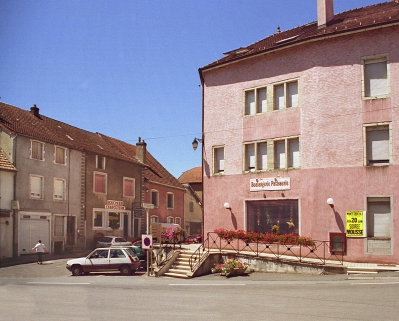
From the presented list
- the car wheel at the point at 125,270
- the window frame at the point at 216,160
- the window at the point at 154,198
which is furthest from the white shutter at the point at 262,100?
the window at the point at 154,198

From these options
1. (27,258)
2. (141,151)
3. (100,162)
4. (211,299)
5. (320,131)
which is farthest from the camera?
(141,151)

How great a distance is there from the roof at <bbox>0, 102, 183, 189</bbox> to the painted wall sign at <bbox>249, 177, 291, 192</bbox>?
647 inches

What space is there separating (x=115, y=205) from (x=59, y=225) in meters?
6.75

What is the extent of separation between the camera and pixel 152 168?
5147 cm

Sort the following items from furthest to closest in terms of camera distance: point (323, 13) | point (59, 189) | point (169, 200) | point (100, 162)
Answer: point (169, 200) < point (100, 162) < point (59, 189) < point (323, 13)

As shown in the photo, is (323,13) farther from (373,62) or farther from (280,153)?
(280,153)

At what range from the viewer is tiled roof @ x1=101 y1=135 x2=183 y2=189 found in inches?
1908

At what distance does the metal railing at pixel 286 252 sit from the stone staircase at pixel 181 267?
0.34 meters

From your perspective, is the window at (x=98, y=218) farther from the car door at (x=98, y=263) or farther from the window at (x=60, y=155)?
the car door at (x=98, y=263)

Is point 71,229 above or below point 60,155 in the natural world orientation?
below

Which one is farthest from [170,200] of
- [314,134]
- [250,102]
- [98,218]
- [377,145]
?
[377,145]

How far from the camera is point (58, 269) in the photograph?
26.8 meters

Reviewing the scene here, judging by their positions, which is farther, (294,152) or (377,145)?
(294,152)

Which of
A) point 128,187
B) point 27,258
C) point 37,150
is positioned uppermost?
point 37,150
